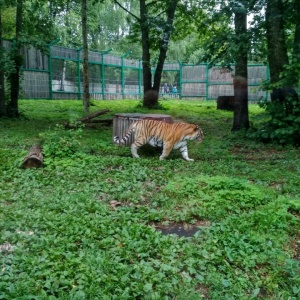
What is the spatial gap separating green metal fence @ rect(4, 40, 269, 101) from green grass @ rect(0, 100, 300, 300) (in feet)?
34.1

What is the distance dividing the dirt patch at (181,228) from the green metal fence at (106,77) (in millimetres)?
12561

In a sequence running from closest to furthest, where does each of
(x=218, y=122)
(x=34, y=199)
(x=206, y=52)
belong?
1. (x=34, y=199)
2. (x=206, y=52)
3. (x=218, y=122)

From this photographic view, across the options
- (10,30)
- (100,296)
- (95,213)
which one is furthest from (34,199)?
(10,30)

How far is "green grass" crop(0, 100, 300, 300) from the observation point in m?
3.05

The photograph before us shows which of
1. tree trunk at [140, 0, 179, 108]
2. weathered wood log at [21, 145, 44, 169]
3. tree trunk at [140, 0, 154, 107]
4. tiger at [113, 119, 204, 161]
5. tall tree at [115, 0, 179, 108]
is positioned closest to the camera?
weathered wood log at [21, 145, 44, 169]

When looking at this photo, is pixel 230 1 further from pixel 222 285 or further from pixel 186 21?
pixel 186 21

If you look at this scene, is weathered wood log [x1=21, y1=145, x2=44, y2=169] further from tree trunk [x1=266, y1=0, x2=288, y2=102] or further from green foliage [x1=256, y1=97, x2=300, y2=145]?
tree trunk [x1=266, y1=0, x2=288, y2=102]

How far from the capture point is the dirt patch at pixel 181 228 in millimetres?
4133

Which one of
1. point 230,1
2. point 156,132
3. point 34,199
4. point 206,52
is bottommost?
point 34,199

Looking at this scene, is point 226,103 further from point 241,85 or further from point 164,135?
point 164,135

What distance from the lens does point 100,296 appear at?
9.33 feet

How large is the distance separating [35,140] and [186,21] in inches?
412

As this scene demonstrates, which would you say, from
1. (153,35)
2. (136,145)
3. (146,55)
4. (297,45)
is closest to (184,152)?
(136,145)

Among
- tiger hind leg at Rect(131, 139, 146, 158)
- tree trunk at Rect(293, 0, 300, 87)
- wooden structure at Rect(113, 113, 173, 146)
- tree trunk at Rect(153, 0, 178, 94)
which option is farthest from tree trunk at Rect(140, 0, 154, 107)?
tiger hind leg at Rect(131, 139, 146, 158)
